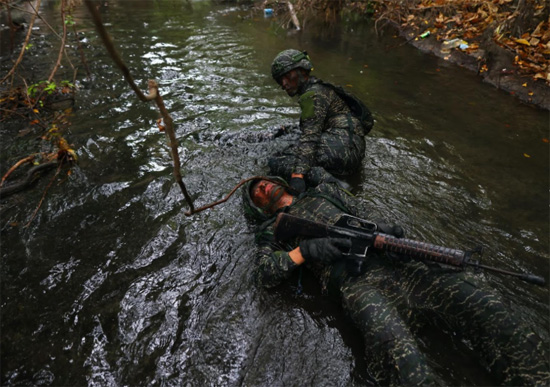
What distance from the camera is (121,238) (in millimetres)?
3939

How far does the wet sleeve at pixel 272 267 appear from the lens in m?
3.00

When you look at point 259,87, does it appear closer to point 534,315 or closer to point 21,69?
point 21,69

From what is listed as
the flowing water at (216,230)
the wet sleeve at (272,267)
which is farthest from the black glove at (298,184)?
the wet sleeve at (272,267)

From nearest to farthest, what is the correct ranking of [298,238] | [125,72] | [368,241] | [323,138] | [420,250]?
1. [125,72]
2. [420,250]
3. [368,241]
4. [298,238]
5. [323,138]

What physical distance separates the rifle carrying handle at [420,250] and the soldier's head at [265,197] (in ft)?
3.76

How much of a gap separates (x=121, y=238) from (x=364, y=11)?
49.4 feet

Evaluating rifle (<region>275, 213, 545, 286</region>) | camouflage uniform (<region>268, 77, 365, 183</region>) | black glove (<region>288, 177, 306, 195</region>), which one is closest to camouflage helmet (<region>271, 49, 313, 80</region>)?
camouflage uniform (<region>268, 77, 365, 183</region>)

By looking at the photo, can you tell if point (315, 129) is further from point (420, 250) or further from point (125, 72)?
point (125, 72)

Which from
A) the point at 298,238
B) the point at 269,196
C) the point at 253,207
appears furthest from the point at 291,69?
the point at 298,238

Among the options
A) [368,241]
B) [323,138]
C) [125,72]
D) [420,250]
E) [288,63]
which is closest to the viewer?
[125,72]

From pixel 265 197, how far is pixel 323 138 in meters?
1.61

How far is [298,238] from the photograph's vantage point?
3242 millimetres

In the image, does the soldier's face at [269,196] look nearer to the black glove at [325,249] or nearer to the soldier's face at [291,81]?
the black glove at [325,249]

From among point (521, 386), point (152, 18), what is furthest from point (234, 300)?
point (152, 18)
